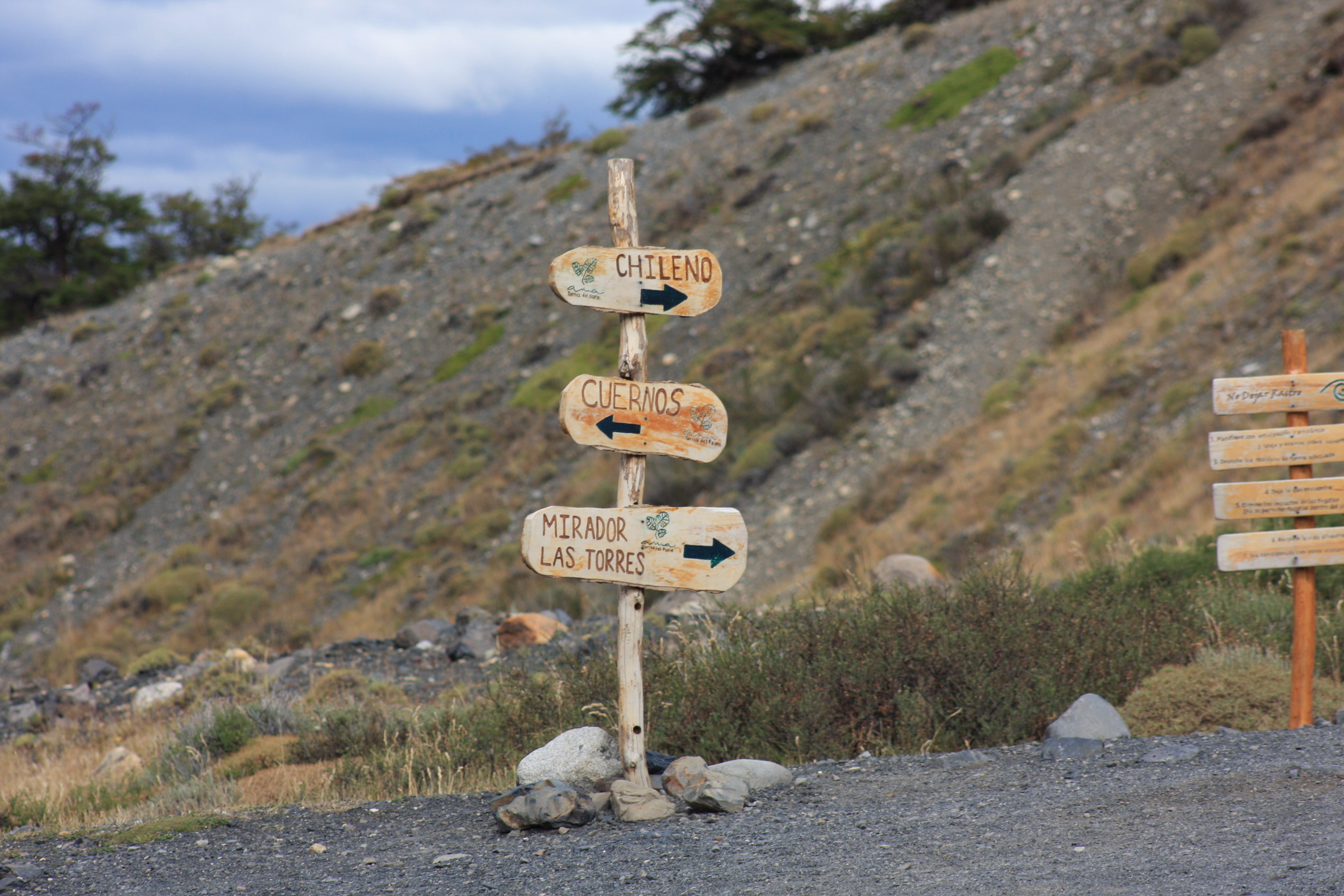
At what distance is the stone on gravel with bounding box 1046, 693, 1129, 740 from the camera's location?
5223 millimetres

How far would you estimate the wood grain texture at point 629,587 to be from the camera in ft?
15.2

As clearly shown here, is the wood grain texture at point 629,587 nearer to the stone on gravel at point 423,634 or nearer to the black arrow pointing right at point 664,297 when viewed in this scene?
the black arrow pointing right at point 664,297

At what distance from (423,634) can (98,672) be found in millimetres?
4645

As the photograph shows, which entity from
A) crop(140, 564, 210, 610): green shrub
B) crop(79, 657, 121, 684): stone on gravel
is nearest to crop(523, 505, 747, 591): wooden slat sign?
crop(79, 657, 121, 684): stone on gravel

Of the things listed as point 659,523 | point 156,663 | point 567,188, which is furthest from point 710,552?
point 567,188

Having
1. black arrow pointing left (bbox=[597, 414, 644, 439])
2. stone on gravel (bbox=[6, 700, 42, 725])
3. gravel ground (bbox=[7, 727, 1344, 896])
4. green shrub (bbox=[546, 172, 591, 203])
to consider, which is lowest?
stone on gravel (bbox=[6, 700, 42, 725])

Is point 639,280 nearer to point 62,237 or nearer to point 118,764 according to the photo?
point 118,764

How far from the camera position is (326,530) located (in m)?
23.0

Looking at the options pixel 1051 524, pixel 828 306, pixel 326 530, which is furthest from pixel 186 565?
pixel 1051 524

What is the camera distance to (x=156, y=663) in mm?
11758

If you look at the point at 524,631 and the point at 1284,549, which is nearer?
the point at 1284,549

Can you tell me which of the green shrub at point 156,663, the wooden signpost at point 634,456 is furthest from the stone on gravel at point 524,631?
the wooden signpost at point 634,456

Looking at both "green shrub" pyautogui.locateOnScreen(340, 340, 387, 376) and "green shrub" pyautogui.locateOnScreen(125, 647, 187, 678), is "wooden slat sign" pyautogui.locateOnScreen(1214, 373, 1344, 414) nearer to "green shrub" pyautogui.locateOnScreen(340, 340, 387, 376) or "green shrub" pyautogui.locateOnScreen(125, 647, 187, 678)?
"green shrub" pyautogui.locateOnScreen(125, 647, 187, 678)

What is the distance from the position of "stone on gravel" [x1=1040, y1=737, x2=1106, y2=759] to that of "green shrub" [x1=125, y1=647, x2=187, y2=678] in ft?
32.5
